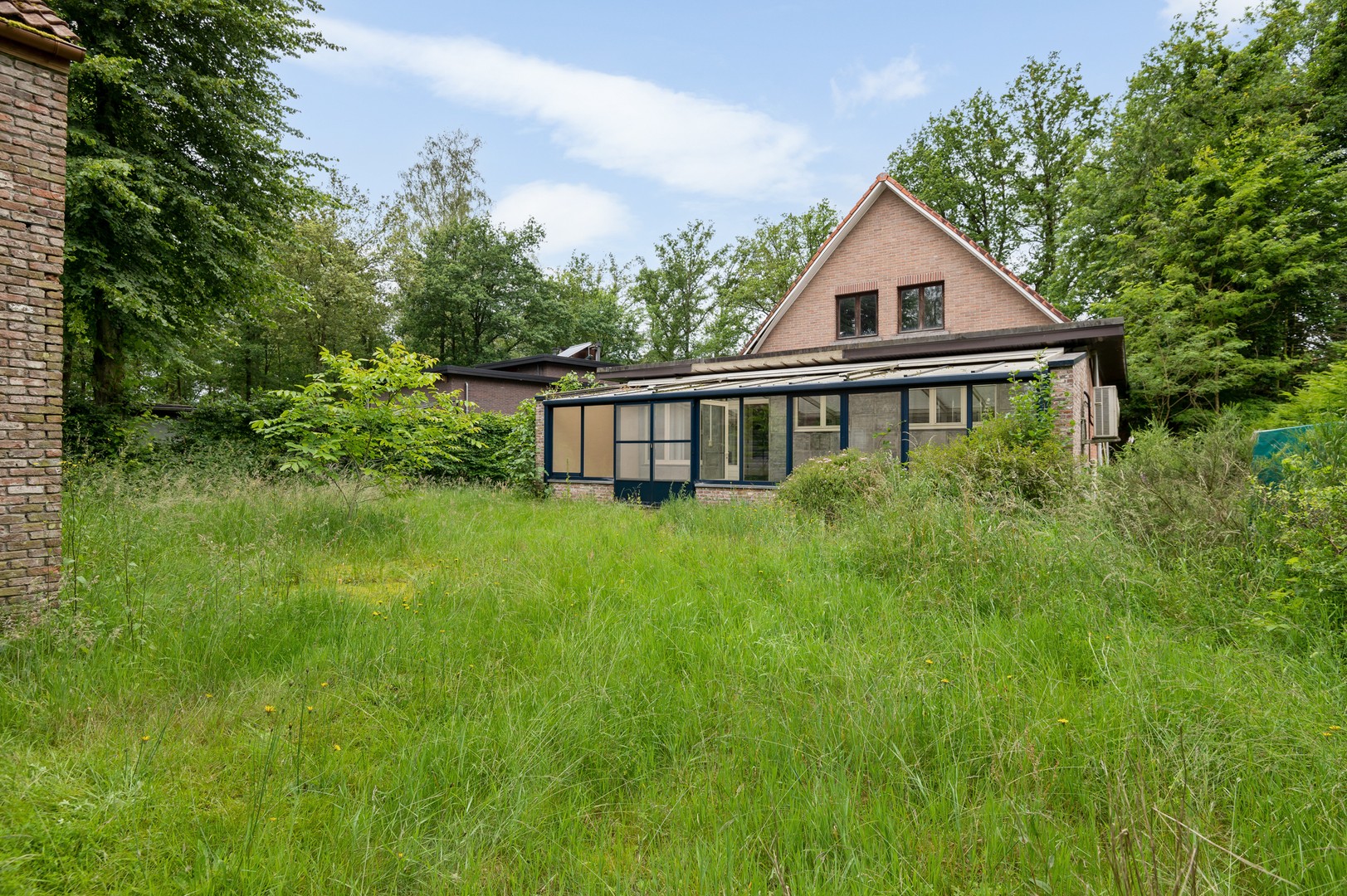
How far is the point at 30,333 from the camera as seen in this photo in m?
3.96

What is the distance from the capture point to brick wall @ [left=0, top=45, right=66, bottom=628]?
383 cm

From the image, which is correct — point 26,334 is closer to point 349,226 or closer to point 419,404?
point 419,404

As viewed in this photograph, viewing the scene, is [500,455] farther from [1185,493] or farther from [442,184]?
[442,184]

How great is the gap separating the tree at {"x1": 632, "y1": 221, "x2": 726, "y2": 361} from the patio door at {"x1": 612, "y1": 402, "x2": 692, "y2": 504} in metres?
19.2

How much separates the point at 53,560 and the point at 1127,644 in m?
6.18

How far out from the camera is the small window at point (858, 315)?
1733 centimetres

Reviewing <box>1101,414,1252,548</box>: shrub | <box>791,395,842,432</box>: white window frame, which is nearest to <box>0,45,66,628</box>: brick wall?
<box>1101,414,1252,548</box>: shrub

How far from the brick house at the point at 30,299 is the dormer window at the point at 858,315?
637 inches

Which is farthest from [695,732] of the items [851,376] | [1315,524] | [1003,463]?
[851,376]

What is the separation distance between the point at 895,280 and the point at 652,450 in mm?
8463

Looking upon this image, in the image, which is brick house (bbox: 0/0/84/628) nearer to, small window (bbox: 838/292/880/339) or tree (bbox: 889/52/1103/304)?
small window (bbox: 838/292/880/339)

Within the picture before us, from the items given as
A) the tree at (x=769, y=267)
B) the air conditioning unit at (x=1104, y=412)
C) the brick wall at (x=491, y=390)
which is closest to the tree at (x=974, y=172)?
the tree at (x=769, y=267)

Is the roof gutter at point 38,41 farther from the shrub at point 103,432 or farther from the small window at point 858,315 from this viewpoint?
the small window at point 858,315

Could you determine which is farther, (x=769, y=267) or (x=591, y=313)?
(x=591, y=313)
